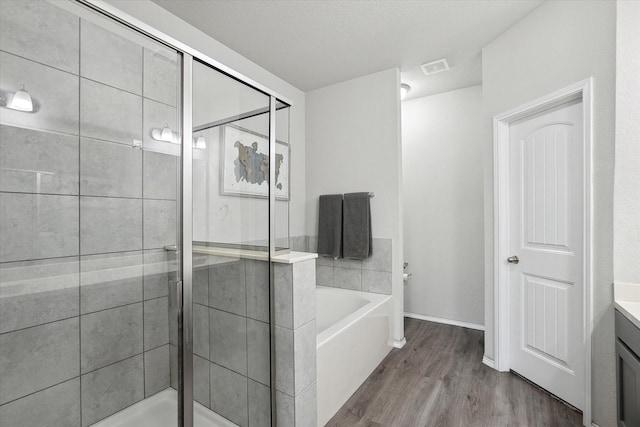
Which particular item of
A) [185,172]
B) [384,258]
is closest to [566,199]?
[384,258]

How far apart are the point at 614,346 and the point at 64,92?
2.75m

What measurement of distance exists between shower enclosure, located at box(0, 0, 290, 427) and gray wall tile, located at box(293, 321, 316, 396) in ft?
0.82

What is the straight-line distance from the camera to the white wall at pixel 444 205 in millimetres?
3195

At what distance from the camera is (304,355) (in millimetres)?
1533

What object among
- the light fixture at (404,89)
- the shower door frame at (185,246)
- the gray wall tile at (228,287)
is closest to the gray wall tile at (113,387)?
the shower door frame at (185,246)

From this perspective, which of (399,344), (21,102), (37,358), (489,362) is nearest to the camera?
(21,102)

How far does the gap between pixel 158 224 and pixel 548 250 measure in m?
2.37

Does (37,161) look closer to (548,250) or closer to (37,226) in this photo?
(37,226)

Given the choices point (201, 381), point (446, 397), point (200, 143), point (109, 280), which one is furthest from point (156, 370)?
point (446, 397)

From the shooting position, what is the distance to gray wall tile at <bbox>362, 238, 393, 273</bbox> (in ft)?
9.16

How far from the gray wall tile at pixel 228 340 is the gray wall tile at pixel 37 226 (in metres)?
0.59

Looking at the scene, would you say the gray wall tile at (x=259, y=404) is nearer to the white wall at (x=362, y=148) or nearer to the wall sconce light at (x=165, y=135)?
the wall sconce light at (x=165, y=135)

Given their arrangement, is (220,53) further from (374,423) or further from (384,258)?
(374,423)

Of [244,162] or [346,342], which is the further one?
[346,342]
